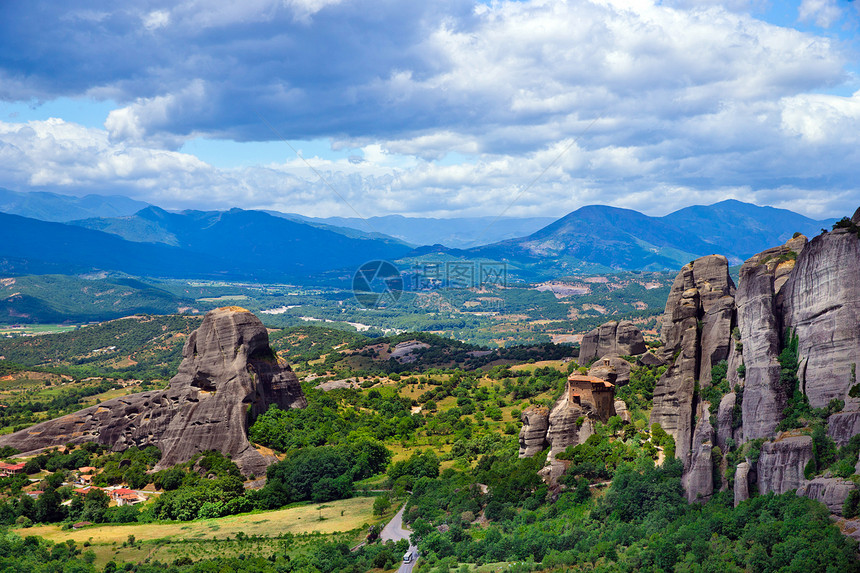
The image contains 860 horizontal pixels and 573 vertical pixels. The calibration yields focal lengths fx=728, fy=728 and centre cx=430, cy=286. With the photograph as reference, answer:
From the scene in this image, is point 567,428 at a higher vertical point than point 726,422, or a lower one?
lower

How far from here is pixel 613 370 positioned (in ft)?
212

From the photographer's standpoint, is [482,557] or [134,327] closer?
[482,557]

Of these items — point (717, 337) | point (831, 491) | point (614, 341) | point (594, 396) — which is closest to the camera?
point (831, 491)

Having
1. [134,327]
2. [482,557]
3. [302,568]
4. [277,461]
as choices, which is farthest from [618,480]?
[134,327]

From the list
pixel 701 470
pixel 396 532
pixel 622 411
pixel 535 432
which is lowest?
pixel 396 532

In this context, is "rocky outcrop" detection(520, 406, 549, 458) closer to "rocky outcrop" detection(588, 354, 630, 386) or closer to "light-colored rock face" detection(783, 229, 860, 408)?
"rocky outcrop" detection(588, 354, 630, 386)

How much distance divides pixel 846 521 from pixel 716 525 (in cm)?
642

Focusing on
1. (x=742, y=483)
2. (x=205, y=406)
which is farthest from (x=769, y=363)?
(x=205, y=406)

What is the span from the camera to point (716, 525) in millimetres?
35031

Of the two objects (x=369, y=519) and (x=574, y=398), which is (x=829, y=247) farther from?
(x=369, y=519)

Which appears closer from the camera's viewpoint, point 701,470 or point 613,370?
point 701,470

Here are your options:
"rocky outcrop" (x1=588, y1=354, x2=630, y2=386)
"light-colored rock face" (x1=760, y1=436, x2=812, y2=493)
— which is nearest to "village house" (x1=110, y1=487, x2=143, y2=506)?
"rocky outcrop" (x1=588, y1=354, x2=630, y2=386)

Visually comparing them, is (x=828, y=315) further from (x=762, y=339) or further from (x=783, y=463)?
(x=783, y=463)

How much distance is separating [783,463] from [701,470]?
5266 millimetres
